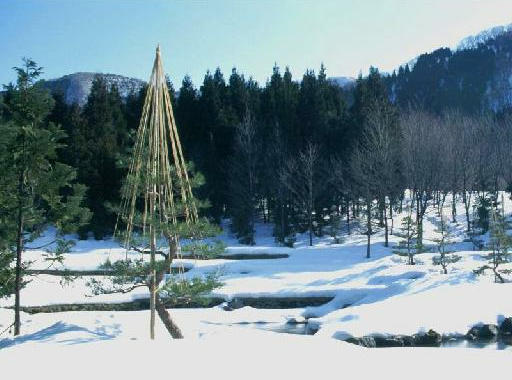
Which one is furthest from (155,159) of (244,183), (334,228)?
(244,183)

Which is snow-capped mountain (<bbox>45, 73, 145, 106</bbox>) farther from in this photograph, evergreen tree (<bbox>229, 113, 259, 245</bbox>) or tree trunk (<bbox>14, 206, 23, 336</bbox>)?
tree trunk (<bbox>14, 206, 23, 336</bbox>)

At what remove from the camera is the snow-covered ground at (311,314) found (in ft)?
21.4

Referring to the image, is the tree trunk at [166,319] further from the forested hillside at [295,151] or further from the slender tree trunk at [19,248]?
the forested hillside at [295,151]

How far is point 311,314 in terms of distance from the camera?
762 inches

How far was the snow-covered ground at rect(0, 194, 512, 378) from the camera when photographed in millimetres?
6520

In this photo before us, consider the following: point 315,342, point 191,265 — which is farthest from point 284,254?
point 315,342

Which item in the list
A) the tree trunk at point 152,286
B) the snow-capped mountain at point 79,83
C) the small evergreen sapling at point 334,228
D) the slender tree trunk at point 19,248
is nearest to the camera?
the tree trunk at point 152,286

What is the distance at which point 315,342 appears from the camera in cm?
746

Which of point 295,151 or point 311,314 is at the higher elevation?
point 295,151

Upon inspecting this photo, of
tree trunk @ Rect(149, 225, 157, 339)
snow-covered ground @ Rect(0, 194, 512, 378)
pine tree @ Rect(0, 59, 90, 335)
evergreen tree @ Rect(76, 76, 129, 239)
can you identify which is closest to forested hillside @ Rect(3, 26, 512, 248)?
evergreen tree @ Rect(76, 76, 129, 239)

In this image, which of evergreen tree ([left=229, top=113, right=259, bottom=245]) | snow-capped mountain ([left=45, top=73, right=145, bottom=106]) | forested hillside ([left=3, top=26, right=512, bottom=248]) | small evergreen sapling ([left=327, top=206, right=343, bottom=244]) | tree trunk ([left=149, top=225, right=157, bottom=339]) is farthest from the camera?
snow-capped mountain ([left=45, top=73, right=145, bottom=106])

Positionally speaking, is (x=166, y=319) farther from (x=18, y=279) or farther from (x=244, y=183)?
(x=244, y=183)

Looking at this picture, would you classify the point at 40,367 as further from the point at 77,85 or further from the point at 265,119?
the point at 77,85

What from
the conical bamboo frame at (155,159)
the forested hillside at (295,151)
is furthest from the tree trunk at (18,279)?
the forested hillside at (295,151)
